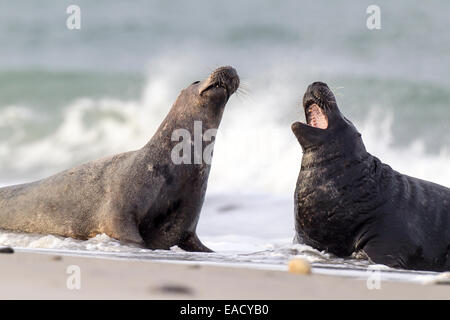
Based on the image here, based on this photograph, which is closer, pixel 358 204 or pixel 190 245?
pixel 358 204

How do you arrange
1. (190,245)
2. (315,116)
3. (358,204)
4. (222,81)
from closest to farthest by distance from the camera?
(358,204), (190,245), (315,116), (222,81)

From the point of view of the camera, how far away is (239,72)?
67.8 ft

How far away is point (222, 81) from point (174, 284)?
13.1 feet

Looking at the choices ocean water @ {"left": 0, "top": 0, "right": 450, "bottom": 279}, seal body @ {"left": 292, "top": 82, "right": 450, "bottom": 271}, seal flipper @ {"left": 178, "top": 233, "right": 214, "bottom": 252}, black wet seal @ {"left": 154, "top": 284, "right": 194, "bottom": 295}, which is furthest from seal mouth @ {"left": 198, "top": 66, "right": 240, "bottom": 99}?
ocean water @ {"left": 0, "top": 0, "right": 450, "bottom": 279}

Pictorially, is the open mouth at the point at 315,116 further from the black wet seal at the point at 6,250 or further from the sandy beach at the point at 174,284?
the black wet seal at the point at 6,250

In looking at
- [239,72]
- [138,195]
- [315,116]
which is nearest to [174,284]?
[138,195]

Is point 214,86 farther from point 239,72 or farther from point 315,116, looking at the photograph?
point 239,72

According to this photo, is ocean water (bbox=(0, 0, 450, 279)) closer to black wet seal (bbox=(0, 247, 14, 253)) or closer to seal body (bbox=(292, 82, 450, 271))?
seal body (bbox=(292, 82, 450, 271))

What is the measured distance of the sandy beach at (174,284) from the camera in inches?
147

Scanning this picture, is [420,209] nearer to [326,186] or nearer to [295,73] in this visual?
[326,186]

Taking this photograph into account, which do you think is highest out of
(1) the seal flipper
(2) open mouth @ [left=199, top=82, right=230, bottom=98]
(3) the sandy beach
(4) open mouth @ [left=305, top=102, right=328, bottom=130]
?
(2) open mouth @ [left=199, top=82, right=230, bottom=98]

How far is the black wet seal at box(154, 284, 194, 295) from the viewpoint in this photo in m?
3.80

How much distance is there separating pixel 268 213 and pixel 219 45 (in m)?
11.0

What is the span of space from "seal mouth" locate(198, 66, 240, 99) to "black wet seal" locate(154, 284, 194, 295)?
13.2 feet
